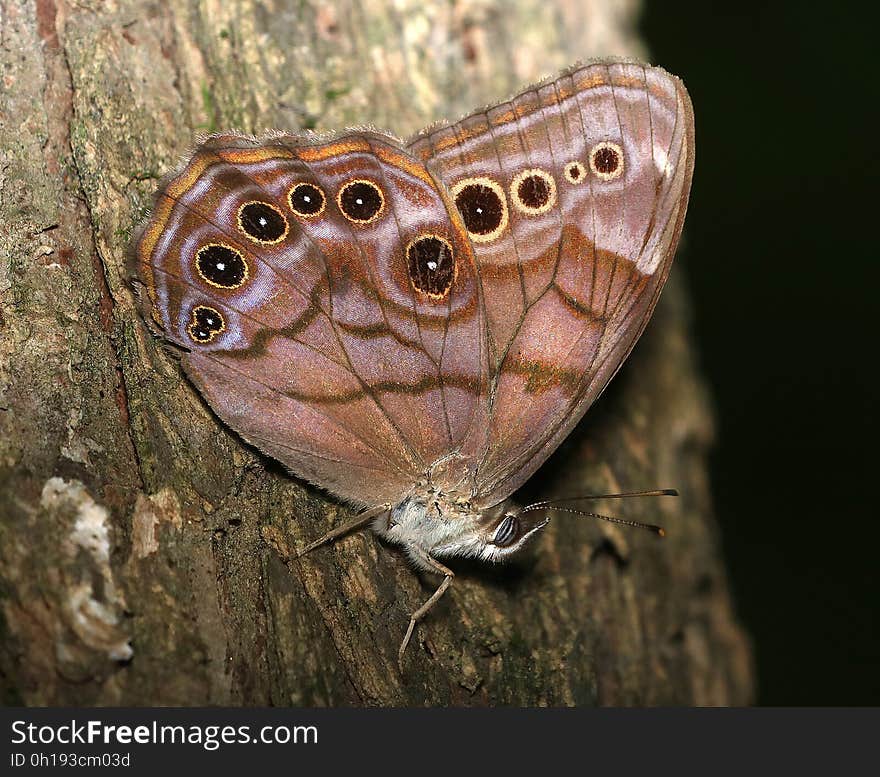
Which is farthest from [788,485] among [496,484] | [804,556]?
[496,484]

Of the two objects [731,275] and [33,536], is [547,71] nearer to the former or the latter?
[731,275]

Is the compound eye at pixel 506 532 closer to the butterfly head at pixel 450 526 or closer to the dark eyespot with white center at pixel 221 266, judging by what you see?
the butterfly head at pixel 450 526

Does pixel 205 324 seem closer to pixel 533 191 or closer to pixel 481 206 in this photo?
pixel 481 206

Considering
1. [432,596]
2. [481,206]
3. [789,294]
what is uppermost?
[789,294]

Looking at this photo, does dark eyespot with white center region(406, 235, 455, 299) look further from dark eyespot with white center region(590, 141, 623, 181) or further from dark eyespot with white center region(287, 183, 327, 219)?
dark eyespot with white center region(590, 141, 623, 181)

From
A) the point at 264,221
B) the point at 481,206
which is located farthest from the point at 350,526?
the point at 481,206

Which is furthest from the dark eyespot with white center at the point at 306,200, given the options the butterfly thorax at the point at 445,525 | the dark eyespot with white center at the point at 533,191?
the butterfly thorax at the point at 445,525
